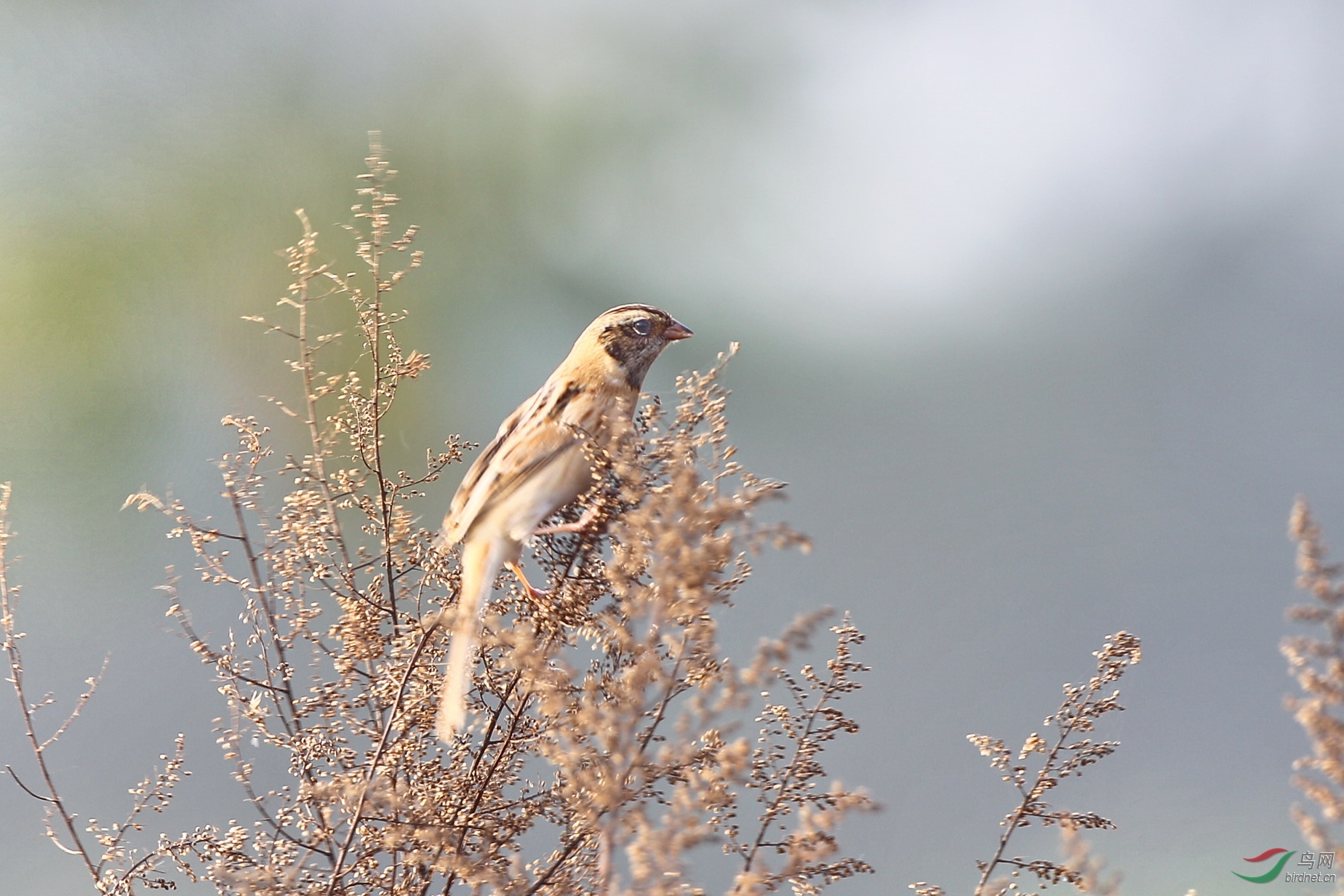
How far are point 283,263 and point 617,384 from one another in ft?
4.14

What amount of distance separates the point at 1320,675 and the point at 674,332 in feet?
1.62

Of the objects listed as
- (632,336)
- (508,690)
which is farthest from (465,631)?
(632,336)

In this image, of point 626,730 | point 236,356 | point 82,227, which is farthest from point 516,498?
point 82,227

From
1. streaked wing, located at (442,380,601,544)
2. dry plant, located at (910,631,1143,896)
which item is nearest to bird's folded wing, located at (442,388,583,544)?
streaked wing, located at (442,380,601,544)

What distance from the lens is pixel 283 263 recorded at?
72.9 inches

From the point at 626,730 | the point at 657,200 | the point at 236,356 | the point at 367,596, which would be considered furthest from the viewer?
the point at 657,200

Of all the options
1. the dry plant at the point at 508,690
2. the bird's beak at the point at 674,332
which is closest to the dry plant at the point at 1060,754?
the dry plant at the point at 508,690

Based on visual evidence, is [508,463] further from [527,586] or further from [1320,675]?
[1320,675]

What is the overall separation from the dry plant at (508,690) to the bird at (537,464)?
0.02m

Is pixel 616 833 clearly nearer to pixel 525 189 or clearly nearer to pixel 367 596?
pixel 367 596

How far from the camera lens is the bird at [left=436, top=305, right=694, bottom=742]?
611 mm

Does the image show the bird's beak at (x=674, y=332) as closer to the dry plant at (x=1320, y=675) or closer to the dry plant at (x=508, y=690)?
the dry plant at (x=508, y=690)

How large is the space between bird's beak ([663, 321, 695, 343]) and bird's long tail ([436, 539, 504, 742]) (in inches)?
8.6

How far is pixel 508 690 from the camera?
0.62 meters
